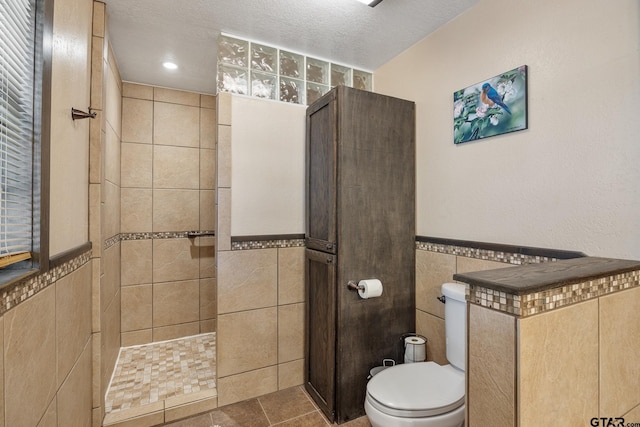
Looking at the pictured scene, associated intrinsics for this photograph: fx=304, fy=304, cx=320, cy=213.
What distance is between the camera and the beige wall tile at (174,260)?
9.23 ft

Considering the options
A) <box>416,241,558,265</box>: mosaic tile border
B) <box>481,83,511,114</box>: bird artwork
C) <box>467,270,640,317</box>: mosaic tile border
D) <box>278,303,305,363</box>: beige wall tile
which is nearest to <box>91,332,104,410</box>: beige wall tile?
<box>278,303,305,363</box>: beige wall tile

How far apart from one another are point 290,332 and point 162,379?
3.27 ft

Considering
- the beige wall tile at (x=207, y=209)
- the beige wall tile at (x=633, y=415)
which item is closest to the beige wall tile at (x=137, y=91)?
the beige wall tile at (x=207, y=209)

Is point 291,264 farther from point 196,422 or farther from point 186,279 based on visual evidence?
point 186,279

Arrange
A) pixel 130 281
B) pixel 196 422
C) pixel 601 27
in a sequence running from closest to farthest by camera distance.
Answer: pixel 601 27
pixel 196 422
pixel 130 281

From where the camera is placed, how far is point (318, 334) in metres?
2.03

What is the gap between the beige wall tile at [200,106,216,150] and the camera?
2.99 m

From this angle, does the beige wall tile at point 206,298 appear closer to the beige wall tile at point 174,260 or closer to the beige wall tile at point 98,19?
the beige wall tile at point 174,260

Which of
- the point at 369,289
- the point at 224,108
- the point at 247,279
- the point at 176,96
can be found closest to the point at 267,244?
the point at 247,279

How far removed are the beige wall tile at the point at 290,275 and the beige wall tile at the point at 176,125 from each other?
1.58m

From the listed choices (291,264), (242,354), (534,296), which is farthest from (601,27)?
(242,354)

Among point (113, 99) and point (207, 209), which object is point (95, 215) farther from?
point (207, 209)

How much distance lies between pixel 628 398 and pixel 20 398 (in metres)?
1.84

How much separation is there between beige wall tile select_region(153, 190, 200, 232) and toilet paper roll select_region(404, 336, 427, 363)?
2.18 metres
